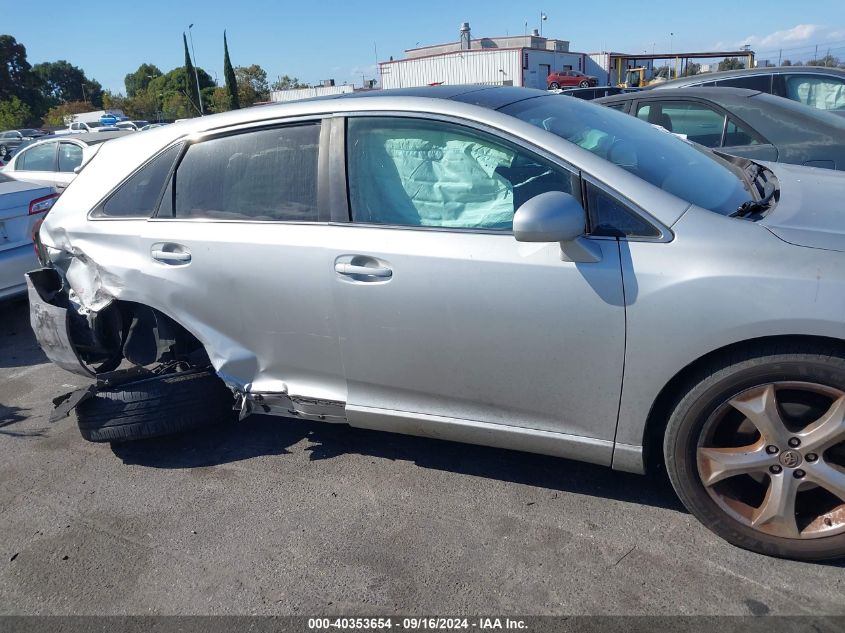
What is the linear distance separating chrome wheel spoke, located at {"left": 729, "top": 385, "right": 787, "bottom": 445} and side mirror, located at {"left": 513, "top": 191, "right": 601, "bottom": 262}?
71 centimetres

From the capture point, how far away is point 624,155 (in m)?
2.78

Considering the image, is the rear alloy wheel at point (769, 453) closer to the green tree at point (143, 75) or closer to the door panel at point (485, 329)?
the door panel at point (485, 329)

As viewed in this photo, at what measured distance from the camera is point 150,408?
3350 mm

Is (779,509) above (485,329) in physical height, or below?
below

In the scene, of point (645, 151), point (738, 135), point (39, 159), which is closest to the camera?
point (645, 151)

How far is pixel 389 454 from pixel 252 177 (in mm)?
1534

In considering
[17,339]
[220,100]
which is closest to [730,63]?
[220,100]

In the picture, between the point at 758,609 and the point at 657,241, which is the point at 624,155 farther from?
the point at 758,609

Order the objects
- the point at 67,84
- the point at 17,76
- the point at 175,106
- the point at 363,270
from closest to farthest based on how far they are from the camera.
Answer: the point at 363,270 → the point at 175,106 → the point at 17,76 → the point at 67,84

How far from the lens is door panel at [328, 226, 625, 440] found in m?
2.42

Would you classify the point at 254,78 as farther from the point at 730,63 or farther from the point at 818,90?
the point at 818,90

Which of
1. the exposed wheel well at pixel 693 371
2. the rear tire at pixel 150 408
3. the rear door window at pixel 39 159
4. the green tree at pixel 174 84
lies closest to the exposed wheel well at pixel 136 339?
the rear tire at pixel 150 408

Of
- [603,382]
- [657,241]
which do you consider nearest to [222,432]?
[603,382]

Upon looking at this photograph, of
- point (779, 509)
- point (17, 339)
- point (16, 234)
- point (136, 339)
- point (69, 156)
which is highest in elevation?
point (69, 156)
